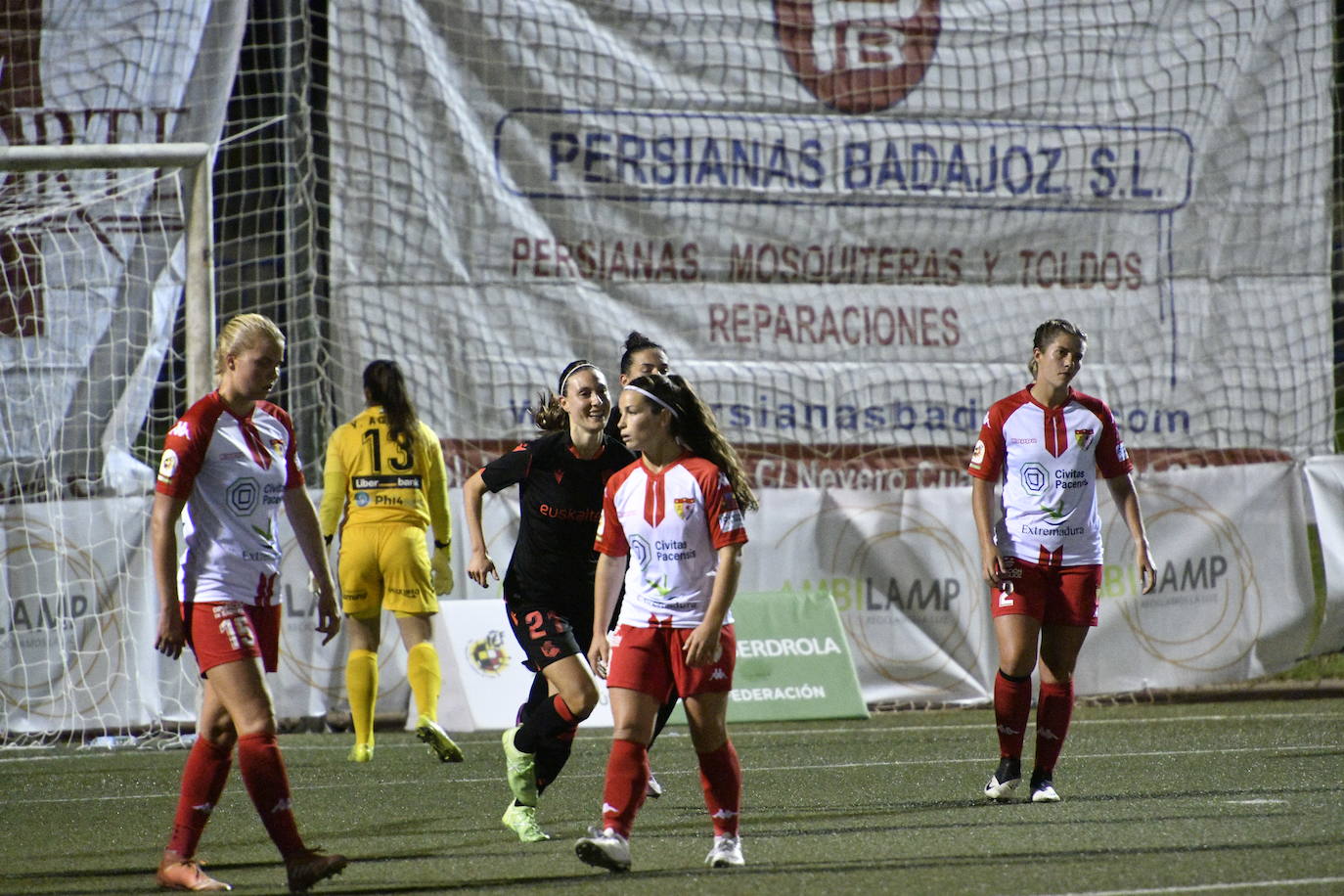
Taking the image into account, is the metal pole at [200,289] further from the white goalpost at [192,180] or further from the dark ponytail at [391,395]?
the dark ponytail at [391,395]

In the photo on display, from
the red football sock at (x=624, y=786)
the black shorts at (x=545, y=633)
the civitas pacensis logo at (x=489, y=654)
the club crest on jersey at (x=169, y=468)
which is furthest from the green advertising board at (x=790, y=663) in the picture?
the club crest on jersey at (x=169, y=468)

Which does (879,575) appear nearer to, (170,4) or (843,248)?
(843,248)

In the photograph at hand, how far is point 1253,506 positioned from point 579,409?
25.3 feet

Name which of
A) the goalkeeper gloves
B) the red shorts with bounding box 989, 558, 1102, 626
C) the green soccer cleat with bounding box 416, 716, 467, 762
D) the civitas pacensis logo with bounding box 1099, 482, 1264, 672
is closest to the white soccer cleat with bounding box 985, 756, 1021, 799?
the red shorts with bounding box 989, 558, 1102, 626

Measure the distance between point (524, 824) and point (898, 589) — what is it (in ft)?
21.1

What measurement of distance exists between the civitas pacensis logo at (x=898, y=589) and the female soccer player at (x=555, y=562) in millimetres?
5510

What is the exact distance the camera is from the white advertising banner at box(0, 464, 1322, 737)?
38.1 ft

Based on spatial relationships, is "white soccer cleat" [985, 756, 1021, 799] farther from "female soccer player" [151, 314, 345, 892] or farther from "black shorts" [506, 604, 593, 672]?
"female soccer player" [151, 314, 345, 892]

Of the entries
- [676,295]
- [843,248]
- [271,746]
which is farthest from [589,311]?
[271,746]

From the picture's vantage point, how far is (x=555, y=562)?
7129 mm

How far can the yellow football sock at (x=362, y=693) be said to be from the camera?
388 inches

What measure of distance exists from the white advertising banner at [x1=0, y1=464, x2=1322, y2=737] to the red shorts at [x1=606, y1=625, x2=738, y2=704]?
615 centimetres

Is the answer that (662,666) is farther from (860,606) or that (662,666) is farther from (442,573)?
(860,606)

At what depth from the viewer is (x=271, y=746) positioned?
5461mm
